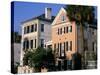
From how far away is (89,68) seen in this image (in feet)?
15.3

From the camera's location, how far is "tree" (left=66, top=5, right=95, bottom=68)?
454cm

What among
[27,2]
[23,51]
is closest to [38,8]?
[27,2]

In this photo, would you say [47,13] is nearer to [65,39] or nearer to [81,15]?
[65,39]

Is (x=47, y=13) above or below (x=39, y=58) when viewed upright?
above

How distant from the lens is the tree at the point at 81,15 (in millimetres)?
4543

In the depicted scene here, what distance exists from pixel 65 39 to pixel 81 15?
0.53 m

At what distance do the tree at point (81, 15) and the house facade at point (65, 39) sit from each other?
0.06 metres

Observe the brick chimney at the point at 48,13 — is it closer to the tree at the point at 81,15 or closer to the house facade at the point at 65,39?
the house facade at the point at 65,39

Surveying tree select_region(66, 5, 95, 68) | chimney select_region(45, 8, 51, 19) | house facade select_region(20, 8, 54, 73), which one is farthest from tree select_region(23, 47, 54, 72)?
tree select_region(66, 5, 95, 68)

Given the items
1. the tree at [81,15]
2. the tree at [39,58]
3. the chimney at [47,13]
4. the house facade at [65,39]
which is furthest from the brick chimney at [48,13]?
the tree at [39,58]

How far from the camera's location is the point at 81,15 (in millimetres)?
4613

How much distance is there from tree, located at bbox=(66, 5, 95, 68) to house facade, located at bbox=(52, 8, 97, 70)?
6cm

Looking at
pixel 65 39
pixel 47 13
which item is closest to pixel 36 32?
pixel 47 13

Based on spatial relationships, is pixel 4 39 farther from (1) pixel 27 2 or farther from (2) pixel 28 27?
(1) pixel 27 2
